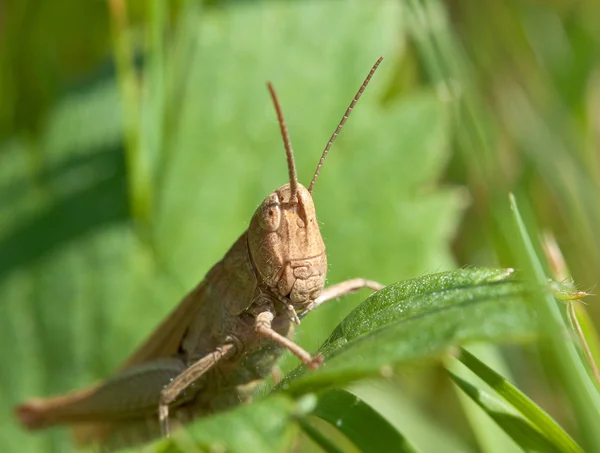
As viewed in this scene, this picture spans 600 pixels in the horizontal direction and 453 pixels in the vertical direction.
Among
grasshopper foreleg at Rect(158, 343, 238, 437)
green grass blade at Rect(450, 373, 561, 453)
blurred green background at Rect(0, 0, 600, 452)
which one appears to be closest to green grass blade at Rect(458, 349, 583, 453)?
green grass blade at Rect(450, 373, 561, 453)

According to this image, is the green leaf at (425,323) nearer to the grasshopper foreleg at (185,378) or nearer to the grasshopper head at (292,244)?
the grasshopper head at (292,244)

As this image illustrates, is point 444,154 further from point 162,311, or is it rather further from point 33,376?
point 33,376

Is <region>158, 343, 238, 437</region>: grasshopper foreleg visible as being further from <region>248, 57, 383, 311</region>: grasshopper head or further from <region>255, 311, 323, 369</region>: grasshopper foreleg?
<region>248, 57, 383, 311</region>: grasshopper head

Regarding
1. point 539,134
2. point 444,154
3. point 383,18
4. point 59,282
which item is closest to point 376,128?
point 444,154

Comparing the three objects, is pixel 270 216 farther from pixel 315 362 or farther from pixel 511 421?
pixel 511 421

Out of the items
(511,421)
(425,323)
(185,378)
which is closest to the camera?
(425,323)

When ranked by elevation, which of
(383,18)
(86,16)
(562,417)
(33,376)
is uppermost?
(86,16)

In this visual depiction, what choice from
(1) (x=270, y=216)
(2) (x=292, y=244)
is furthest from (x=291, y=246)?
(1) (x=270, y=216)
